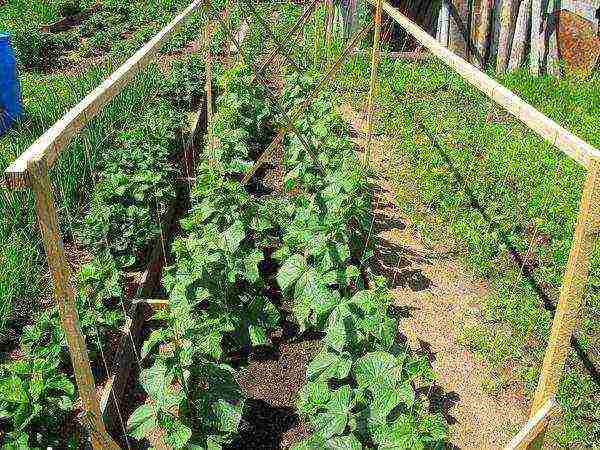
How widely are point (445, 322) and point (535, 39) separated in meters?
5.54

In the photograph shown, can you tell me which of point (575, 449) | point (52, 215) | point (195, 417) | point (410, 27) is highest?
point (410, 27)

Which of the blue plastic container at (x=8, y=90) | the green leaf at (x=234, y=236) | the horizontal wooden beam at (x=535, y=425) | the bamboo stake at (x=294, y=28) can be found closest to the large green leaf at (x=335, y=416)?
the horizontal wooden beam at (x=535, y=425)

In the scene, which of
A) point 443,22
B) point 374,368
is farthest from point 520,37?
point 374,368

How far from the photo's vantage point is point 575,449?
117 inches

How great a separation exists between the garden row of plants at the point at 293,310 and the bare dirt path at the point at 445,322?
0.71ft

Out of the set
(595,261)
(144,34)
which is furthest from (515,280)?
(144,34)

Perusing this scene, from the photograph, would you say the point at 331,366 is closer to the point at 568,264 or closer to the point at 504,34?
the point at 568,264

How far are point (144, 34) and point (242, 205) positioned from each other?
8018mm

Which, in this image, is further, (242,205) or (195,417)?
(242,205)

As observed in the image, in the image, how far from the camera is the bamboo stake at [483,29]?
8102mm

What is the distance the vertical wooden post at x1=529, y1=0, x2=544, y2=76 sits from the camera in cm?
783

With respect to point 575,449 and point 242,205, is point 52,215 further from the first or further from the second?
point 575,449

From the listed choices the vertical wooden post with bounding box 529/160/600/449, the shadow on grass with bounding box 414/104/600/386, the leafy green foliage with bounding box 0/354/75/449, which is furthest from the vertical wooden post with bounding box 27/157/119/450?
the shadow on grass with bounding box 414/104/600/386

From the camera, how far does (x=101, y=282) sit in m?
3.55
